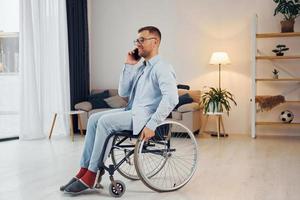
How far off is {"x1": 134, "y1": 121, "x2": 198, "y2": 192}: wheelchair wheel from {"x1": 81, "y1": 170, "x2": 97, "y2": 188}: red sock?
323 millimetres

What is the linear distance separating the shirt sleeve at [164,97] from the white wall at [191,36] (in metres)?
3.81

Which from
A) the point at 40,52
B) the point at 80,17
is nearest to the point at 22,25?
the point at 40,52

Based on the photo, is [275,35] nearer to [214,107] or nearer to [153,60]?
[214,107]

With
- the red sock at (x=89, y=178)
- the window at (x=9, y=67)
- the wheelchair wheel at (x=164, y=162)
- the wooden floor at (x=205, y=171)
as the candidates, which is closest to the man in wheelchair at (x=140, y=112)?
the red sock at (x=89, y=178)

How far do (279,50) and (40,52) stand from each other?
11.5ft

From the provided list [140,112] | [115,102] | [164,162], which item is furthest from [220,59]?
[140,112]

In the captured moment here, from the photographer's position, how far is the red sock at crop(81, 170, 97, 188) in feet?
9.73

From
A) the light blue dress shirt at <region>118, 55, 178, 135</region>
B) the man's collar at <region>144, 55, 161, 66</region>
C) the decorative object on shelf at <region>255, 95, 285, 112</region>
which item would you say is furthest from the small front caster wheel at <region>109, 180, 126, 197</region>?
the decorative object on shelf at <region>255, 95, 285, 112</region>

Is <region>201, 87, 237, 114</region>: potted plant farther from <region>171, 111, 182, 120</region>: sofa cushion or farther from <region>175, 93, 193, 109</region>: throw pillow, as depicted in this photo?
<region>171, 111, 182, 120</region>: sofa cushion

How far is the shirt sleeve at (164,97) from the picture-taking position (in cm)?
296

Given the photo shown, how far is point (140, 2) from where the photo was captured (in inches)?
278

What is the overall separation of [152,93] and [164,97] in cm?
15

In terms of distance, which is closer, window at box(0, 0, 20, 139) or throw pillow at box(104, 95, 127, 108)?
window at box(0, 0, 20, 139)

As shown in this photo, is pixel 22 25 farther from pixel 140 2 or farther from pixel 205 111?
pixel 205 111
